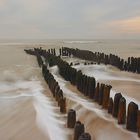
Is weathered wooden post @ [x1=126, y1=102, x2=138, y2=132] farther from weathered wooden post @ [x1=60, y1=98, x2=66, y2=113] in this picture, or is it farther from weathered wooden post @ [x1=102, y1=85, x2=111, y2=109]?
weathered wooden post @ [x1=60, y1=98, x2=66, y2=113]

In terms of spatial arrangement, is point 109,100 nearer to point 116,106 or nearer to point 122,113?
point 116,106

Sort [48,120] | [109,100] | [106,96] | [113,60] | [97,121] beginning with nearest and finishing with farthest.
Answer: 1. [97,121]
2. [48,120]
3. [109,100]
4. [106,96]
5. [113,60]

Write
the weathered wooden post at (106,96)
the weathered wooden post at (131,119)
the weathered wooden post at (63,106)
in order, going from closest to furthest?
1. the weathered wooden post at (131,119)
2. the weathered wooden post at (63,106)
3. the weathered wooden post at (106,96)

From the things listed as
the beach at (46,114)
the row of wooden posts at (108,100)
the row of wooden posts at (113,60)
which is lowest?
the row of wooden posts at (113,60)

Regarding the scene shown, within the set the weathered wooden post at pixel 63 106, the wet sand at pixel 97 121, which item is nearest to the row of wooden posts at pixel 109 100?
the wet sand at pixel 97 121

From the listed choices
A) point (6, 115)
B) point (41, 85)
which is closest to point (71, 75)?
point (41, 85)

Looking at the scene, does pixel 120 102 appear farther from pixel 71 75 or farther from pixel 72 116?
pixel 71 75

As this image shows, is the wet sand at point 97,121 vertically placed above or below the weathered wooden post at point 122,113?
below

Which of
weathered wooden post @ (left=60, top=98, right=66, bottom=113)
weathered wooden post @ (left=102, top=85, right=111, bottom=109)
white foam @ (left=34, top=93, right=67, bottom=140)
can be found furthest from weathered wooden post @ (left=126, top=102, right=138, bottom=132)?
weathered wooden post @ (left=60, top=98, right=66, bottom=113)

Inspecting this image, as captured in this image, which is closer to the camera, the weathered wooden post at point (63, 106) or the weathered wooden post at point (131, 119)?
the weathered wooden post at point (131, 119)

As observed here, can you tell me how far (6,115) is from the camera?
783 cm

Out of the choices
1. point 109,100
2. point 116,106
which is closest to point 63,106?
point 109,100

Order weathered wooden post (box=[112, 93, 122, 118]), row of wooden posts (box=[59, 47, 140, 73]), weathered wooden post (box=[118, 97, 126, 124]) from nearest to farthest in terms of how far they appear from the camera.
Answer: weathered wooden post (box=[118, 97, 126, 124]) < weathered wooden post (box=[112, 93, 122, 118]) < row of wooden posts (box=[59, 47, 140, 73])

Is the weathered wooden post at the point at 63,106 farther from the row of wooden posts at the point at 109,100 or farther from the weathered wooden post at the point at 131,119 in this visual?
the weathered wooden post at the point at 131,119
